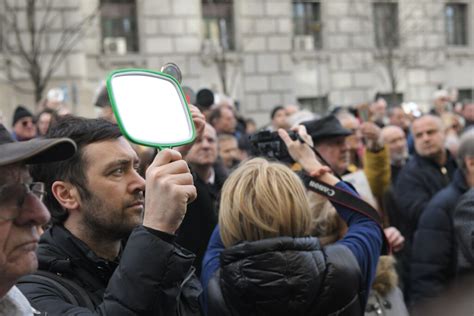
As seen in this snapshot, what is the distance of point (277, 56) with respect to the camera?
22.6 meters

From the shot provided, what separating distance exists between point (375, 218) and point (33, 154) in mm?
1977

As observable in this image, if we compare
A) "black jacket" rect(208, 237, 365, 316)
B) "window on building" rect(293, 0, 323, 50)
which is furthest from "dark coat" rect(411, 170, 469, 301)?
"window on building" rect(293, 0, 323, 50)

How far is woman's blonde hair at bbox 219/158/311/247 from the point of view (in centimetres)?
304

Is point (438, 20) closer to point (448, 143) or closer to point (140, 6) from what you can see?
point (140, 6)

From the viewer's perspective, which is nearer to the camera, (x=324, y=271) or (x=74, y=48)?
(x=324, y=271)

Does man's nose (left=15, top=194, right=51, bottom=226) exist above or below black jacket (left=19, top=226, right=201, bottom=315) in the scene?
above

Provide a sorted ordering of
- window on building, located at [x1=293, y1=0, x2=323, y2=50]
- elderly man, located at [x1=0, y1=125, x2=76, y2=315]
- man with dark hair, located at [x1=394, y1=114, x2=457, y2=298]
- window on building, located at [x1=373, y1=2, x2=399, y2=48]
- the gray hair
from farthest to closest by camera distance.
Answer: window on building, located at [x1=373, y1=2, x2=399, y2=48] < window on building, located at [x1=293, y1=0, x2=323, y2=50] < man with dark hair, located at [x1=394, y1=114, x2=457, y2=298] < the gray hair < elderly man, located at [x1=0, y1=125, x2=76, y2=315]

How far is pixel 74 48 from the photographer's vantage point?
18734mm

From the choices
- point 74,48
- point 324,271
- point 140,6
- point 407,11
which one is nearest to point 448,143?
point 324,271

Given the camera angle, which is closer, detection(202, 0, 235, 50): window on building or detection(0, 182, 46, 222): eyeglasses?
detection(0, 182, 46, 222): eyeglasses

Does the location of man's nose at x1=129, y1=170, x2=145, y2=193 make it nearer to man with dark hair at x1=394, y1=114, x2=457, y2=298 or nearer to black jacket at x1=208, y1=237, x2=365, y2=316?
black jacket at x1=208, y1=237, x2=365, y2=316

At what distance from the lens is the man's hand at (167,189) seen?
2.20 m

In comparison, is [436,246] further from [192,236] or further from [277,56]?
[277,56]

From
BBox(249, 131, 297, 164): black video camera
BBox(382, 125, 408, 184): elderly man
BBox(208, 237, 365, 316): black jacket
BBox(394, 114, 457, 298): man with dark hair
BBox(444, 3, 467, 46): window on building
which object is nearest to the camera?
BBox(208, 237, 365, 316): black jacket
